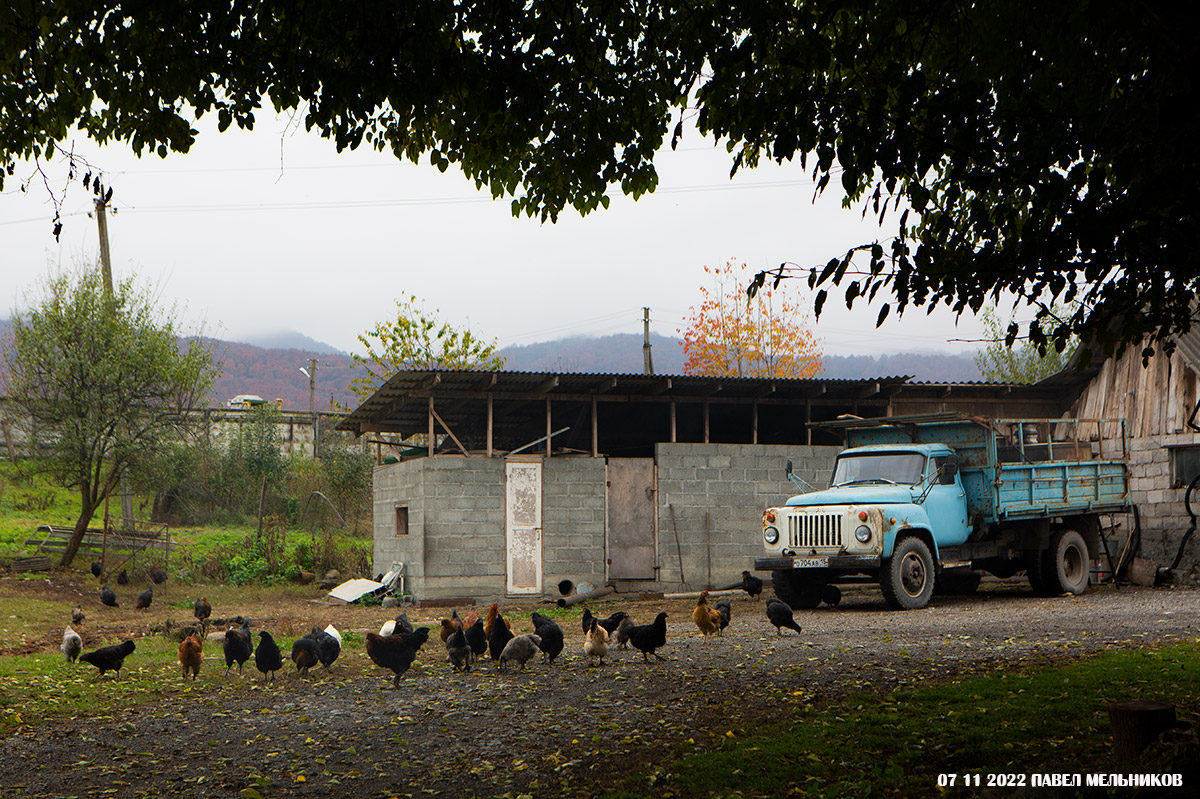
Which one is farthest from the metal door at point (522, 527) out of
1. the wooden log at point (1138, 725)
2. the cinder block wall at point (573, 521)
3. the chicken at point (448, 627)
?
the wooden log at point (1138, 725)

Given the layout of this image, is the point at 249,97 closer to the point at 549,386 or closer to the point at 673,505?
the point at 549,386

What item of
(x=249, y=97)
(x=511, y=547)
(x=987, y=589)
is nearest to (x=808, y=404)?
(x=987, y=589)

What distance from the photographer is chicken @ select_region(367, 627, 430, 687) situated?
9.34 meters

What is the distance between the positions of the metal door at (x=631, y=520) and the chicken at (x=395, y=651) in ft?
30.1

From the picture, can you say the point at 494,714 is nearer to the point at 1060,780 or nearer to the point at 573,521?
the point at 1060,780

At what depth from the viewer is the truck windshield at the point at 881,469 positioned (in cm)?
1497

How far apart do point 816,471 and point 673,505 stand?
304cm

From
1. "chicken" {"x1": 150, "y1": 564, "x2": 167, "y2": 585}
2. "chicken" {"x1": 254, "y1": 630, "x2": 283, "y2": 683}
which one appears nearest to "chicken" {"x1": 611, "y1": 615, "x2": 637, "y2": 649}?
"chicken" {"x1": 254, "y1": 630, "x2": 283, "y2": 683}

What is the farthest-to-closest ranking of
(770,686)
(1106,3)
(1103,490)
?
(1103,490) < (770,686) < (1106,3)

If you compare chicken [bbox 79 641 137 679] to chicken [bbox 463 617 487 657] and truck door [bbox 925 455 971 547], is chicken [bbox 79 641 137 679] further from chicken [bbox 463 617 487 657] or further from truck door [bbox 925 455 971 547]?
truck door [bbox 925 455 971 547]

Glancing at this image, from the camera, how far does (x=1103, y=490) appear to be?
16703 millimetres

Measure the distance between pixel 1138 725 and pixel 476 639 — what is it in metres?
6.94

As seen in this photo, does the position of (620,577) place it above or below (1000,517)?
below

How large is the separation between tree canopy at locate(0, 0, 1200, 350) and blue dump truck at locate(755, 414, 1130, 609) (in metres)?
7.52
